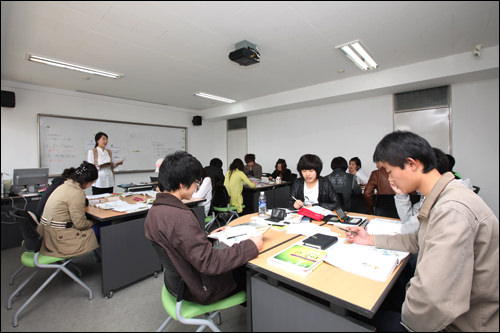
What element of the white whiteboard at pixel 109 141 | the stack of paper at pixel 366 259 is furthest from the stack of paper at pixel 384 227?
the white whiteboard at pixel 109 141

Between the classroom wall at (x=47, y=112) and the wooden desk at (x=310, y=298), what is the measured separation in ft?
14.0

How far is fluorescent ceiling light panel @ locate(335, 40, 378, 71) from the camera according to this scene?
3056mm

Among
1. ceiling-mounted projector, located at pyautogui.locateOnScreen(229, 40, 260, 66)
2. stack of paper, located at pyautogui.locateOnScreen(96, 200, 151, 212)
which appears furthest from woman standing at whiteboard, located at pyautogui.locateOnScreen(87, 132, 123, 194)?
ceiling-mounted projector, located at pyautogui.locateOnScreen(229, 40, 260, 66)

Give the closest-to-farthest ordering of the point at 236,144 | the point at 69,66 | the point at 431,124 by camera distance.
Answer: the point at 69,66, the point at 431,124, the point at 236,144

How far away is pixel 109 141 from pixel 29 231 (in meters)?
3.79

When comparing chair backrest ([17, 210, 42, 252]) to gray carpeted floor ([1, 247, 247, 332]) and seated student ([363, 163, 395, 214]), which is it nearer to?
gray carpeted floor ([1, 247, 247, 332])

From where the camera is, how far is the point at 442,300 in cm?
75

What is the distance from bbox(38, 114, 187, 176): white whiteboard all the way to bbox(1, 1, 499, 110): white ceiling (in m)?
0.85

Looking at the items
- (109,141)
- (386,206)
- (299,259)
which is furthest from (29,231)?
(109,141)

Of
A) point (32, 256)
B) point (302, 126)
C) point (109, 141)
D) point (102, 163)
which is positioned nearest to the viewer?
point (32, 256)

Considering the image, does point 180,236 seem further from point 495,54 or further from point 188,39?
point 495,54

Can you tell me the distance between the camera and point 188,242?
1.08m

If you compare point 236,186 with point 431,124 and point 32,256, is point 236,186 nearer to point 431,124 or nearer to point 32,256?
point 32,256

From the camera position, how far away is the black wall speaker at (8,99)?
3.77m
